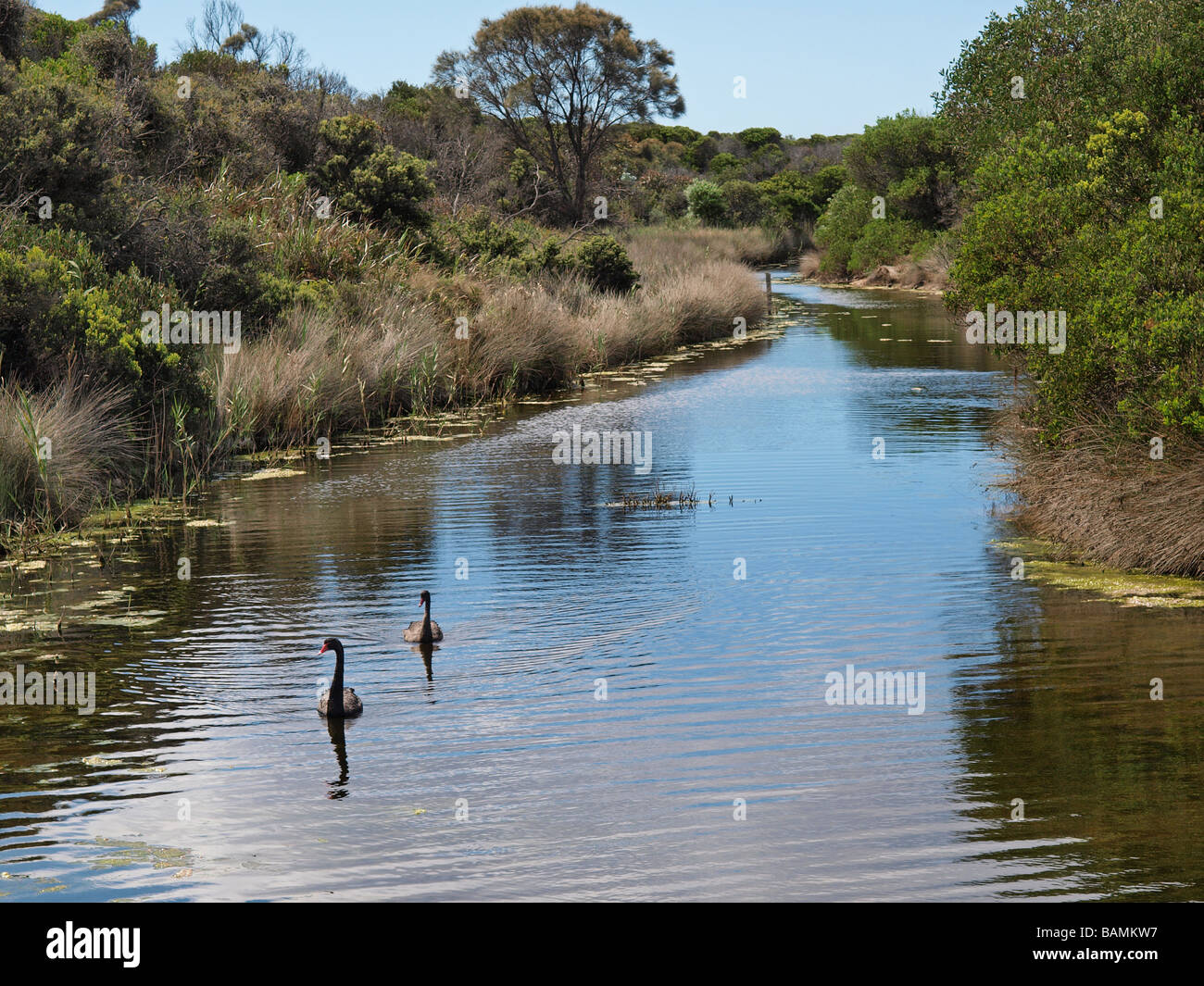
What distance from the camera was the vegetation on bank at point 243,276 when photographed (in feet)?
47.6

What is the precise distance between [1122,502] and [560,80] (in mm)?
44592

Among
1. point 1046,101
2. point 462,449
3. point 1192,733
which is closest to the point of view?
point 1192,733

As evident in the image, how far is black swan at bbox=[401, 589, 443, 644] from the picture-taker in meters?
9.16

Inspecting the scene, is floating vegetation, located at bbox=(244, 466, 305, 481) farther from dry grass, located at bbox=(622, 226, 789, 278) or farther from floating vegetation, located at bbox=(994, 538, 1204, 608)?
dry grass, located at bbox=(622, 226, 789, 278)

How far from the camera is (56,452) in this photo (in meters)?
13.3

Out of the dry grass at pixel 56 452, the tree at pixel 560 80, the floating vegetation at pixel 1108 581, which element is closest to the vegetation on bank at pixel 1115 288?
the floating vegetation at pixel 1108 581

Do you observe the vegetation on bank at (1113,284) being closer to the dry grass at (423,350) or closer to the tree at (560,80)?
the dry grass at (423,350)

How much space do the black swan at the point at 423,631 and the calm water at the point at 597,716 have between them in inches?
4.1

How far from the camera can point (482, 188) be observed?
39.0 meters

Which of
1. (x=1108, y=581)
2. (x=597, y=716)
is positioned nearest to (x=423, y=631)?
(x=597, y=716)

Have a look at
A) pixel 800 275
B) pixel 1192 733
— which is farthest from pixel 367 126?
pixel 800 275

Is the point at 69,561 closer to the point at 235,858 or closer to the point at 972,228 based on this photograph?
the point at 235,858

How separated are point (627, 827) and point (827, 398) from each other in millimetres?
18332
